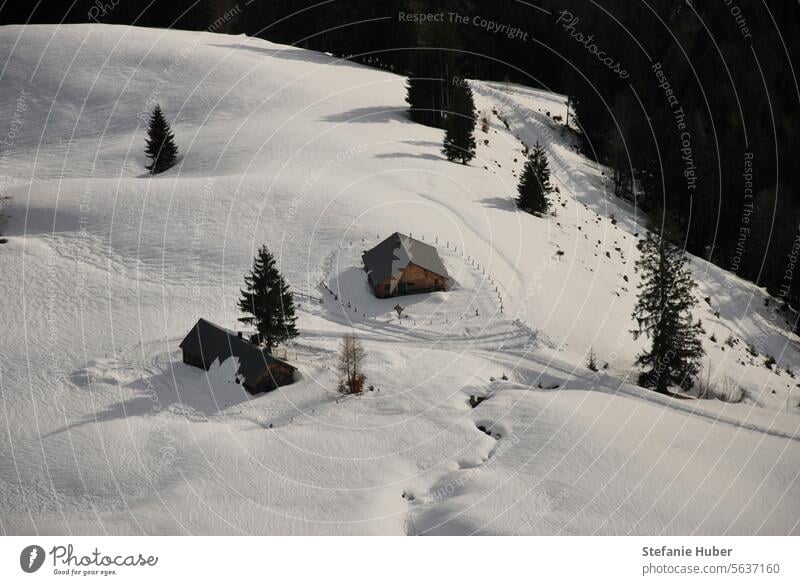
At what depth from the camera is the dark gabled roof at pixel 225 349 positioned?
4009 cm

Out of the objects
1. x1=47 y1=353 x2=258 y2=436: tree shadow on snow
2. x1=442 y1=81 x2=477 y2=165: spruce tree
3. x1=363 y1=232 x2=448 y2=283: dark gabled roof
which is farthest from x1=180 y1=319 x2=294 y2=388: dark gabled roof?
x1=442 y1=81 x2=477 y2=165: spruce tree

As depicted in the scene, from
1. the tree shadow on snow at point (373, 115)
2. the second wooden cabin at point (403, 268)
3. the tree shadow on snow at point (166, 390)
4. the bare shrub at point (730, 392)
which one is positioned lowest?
the tree shadow on snow at point (166, 390)

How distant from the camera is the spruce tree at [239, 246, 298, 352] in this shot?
42.8 m

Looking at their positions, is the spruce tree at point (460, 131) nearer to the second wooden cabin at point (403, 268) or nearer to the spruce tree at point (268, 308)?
the second wooden cabin at point (403, 268)

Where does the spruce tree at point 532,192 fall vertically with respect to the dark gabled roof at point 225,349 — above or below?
above

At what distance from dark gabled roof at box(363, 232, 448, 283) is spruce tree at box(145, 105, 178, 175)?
26.7 m

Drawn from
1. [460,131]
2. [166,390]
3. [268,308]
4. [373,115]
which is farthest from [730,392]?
[373,115]

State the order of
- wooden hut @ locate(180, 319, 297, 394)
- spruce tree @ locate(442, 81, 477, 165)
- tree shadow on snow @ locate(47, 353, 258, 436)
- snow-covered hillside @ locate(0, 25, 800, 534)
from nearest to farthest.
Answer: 1. snow-covered hillside @ locate(0, 25, 800, 534)
2. tree shadow on snow @ locate(47, 353, 258, 436)
3. wooden hut @ locate(180, 319, 297, 394)
4. spruce tree @ locate(442, 81, 477, 165)

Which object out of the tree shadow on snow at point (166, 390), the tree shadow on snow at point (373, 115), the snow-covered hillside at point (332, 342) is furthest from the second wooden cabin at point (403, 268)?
the tree shadow on snow at point (373, 115)

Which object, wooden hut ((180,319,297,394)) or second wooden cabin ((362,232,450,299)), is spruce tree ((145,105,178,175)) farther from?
wooden hut ((180,319,297,394))

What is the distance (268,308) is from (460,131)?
120 feet

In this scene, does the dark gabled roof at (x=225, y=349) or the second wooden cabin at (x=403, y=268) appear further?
the second wooden cabin at (x=403, y=268)

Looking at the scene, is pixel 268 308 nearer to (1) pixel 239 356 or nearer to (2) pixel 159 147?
(1) pixel 239 356

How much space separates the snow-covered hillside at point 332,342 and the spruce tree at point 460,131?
5.22ft
